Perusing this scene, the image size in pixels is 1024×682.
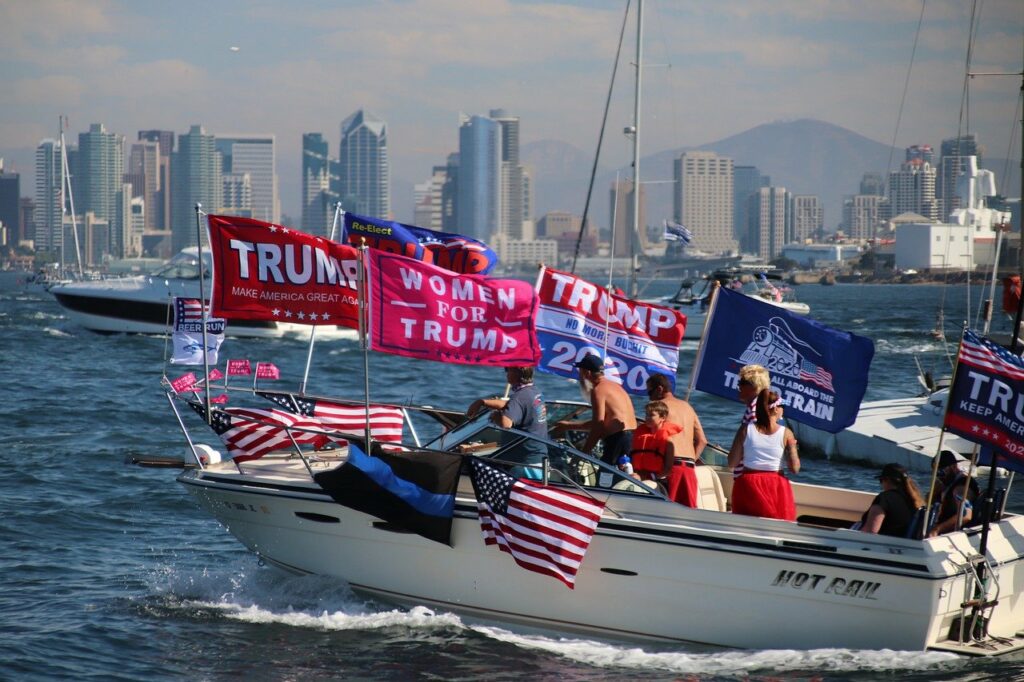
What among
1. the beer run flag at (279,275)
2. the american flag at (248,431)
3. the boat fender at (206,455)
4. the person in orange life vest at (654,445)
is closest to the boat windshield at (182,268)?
the boat fender at (206,455)

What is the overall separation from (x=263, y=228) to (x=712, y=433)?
16.8m

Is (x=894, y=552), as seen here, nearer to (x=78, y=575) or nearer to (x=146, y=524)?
(x=78, y=575)

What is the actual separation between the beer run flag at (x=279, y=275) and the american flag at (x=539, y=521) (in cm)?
191

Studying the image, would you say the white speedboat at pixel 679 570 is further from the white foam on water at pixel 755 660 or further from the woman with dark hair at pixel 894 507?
the woman with dark hair at pixel 894 507

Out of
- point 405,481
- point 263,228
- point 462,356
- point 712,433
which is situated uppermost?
point 263,228

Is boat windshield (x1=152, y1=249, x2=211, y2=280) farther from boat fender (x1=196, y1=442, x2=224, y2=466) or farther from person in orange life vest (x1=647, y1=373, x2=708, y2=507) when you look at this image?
person in orange life vest (x1=647, y1=373, x2=708, y2=507)

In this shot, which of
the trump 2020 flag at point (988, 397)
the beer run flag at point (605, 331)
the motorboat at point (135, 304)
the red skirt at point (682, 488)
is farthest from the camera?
the motorboat at point (135, 304)

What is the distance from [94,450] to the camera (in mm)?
21688

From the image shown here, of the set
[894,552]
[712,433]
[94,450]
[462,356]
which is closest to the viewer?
[894,552]

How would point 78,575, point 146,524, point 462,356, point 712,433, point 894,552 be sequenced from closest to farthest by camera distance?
1. point 894,552
2. point 462,356
3. point 78,575
4. point 146,524
5. point 712,433

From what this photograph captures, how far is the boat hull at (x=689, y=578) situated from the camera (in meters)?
10.4

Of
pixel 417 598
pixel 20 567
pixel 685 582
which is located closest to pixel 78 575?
pixel 20 567

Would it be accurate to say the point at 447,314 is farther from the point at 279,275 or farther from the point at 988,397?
the point at 988,397

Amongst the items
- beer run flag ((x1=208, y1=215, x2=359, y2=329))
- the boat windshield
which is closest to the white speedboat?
beer run flag ((x1=208, y1=215, x2=359, y2=329))
